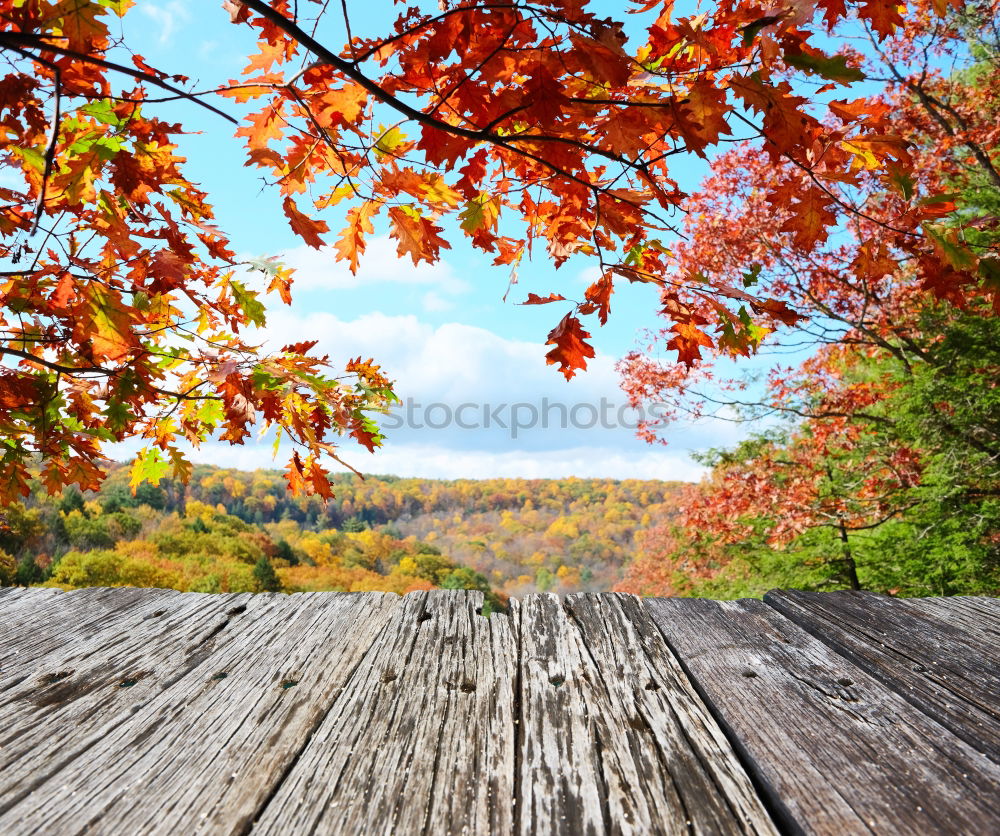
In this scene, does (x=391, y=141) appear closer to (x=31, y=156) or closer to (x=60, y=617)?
(x=31, y=156)

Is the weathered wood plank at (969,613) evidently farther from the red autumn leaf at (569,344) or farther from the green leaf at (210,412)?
the green leaf at (210,412)

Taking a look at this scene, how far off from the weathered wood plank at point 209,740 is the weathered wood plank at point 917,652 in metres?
1.10

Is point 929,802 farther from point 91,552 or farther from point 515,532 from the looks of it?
point 515,532

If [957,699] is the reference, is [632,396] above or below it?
above

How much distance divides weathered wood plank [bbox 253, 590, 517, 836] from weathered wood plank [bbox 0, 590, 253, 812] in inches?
15.8

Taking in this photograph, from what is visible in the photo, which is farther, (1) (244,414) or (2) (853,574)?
(2) (853,574)

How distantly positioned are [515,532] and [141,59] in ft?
83.9

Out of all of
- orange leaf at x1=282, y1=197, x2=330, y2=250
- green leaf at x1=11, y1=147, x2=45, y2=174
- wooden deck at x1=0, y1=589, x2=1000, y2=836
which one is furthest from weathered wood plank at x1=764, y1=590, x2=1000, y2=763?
green leaf at x1=11, y1=147, x2=45, y2=174

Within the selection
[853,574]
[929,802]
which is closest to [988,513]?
[853,574]

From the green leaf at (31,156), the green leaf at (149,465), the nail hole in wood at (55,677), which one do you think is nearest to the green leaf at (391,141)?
the green leaf at (31,156)

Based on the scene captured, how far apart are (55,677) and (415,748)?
87cm

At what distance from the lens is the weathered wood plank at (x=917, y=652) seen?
1074mm

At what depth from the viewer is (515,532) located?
1053 inches

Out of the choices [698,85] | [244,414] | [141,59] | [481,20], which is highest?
[141,59]
